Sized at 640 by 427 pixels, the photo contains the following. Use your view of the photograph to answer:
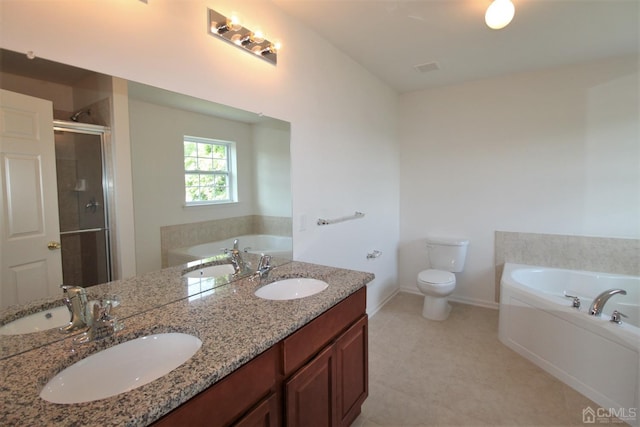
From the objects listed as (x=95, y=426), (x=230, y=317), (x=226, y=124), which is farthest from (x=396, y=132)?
(x=95, y=426)

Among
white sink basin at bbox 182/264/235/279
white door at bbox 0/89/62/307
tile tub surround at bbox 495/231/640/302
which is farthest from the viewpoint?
tile tub surround at bbox 495/231/640/302

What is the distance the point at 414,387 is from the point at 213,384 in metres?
1.70

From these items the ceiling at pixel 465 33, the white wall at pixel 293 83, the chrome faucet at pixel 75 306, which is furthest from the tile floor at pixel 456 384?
the ceiling at pixel 465 33

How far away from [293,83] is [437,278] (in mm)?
2280

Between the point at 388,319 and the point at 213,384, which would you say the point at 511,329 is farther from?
the point at 213,384

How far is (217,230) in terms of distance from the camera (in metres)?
1.69

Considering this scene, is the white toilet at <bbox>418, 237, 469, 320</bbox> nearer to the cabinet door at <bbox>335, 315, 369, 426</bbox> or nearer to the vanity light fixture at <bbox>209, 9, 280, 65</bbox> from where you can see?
the cabinet door at <bbox>335, 315, 369, 426</bbox>

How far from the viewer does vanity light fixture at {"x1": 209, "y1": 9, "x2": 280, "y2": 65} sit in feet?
5.23

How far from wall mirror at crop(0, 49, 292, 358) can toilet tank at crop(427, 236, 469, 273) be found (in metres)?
2.06

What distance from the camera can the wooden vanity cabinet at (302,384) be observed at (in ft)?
2.99

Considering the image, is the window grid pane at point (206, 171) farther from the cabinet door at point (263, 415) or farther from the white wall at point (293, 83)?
the cabinet door at point (263, 415)

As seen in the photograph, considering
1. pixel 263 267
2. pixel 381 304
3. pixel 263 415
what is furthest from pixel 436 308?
pixel 263 415

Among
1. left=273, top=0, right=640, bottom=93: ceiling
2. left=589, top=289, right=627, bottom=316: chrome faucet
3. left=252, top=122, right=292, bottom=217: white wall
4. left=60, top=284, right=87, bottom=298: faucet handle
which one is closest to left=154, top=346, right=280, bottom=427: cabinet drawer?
left=60, top=284, right=87, bottom=298: faucet handle

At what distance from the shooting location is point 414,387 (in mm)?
2115
